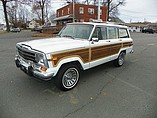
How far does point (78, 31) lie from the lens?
488cm

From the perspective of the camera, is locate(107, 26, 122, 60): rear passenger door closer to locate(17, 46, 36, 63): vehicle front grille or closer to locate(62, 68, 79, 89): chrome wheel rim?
locate(62, 68, 79, 89): chrome wheel rim

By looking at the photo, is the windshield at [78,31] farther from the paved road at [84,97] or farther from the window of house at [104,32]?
the paved road at [84,97]

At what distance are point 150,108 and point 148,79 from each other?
2.02 m

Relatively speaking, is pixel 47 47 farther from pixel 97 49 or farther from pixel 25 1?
pixel 25 1

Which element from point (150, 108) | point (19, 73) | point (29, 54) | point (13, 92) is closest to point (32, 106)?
point (13, 92)

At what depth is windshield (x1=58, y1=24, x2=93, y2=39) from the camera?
4.67m

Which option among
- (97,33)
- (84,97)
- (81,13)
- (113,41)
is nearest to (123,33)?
(113,41)

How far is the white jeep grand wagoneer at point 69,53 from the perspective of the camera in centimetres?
346

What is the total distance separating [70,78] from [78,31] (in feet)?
5.69

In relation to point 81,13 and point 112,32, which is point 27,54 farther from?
point 81,13

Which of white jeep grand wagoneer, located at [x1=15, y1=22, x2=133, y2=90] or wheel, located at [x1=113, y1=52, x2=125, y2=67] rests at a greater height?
white jeep grand wagoneer, located at [x1=15, y1=22, x2=133, y2=90]

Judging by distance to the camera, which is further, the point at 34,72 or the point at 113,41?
the point at 113,41

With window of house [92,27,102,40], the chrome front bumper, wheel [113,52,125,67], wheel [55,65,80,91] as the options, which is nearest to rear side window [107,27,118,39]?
window of house [92,27,102,40]

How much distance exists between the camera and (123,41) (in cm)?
632
